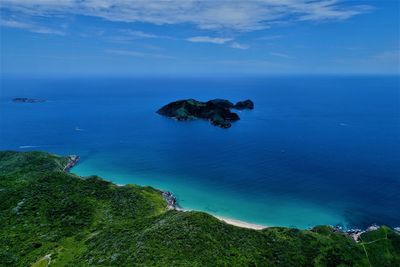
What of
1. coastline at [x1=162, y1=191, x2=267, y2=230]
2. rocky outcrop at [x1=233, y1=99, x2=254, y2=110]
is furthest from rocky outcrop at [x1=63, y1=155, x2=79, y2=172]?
rocky outcrop at [x1=233, y1=99, x2=254, y2=110]

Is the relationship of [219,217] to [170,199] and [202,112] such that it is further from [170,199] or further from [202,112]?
[202,112]

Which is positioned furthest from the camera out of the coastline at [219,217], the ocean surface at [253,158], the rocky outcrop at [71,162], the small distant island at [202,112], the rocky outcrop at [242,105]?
the rocky outcrop at [242,105]

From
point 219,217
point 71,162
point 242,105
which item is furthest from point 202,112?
point 219,217

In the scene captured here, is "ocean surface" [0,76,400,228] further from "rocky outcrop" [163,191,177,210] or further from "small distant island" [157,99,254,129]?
"small distant island" [157,99,254,129]

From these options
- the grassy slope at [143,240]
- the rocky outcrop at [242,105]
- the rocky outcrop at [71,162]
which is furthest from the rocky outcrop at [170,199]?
the rocky outcrop at [242,105]

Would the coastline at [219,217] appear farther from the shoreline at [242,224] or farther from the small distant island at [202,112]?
the small distant island at [202,112]
